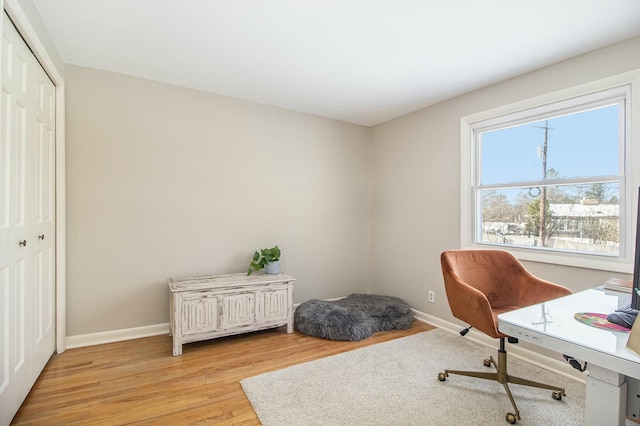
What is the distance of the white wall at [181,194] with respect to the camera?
2682mm

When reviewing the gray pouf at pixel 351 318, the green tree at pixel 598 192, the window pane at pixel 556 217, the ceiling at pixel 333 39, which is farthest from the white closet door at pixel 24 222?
the green tree at pixel 598 192

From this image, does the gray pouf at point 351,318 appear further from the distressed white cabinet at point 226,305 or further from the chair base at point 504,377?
the chair base at point 504,377

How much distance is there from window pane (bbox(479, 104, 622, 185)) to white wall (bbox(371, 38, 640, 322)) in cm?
25

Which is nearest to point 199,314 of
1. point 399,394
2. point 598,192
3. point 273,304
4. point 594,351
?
point 273,304

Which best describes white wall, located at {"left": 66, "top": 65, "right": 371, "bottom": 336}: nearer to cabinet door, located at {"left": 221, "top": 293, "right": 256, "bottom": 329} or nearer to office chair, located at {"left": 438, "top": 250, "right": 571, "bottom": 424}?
cabinet door, located at {"left": 221, "top": 293, "right": 256, "bottom": 329}

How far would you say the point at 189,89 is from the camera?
306cm

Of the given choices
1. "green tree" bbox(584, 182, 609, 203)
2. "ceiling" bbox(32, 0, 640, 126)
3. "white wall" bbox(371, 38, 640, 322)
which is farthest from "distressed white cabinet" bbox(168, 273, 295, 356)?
"green tree" bbox(584, 182, 609, 203)

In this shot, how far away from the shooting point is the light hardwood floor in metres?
1.79

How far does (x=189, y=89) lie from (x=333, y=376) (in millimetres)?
2811

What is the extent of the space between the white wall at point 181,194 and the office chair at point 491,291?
181 centimetres

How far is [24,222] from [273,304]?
188cm

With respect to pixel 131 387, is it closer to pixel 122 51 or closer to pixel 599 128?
pixel 122 51

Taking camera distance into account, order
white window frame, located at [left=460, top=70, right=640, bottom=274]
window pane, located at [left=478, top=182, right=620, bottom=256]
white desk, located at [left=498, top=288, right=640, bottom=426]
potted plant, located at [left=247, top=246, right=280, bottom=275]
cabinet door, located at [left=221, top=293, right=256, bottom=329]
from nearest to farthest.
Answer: white desk, located at [left=498, top=288, right=640, bottom=426] → white window frame, located at [left=460, top=70, right=640, bottom=274] → window pane, located at [left=478, top=182, right=620, bottom=256] → cabinet door, located at [left=221, top=293, right=256, bottom=329] → potted plant, located at [left=247, top=246, right=280, bottom=275]

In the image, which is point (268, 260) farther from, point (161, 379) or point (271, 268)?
point (161, 379)
